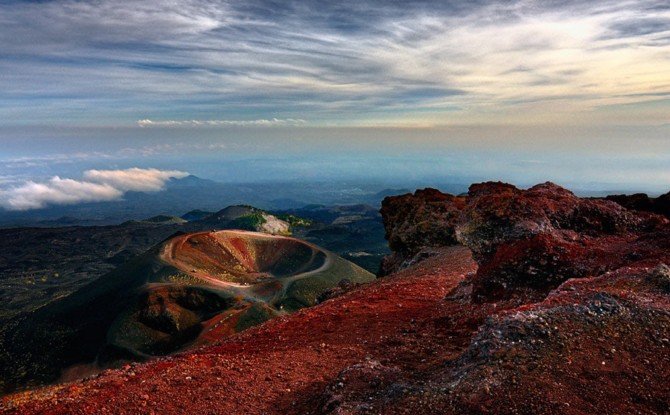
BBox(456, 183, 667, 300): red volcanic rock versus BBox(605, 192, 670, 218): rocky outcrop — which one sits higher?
BBox(605, 192, 670, 218): rocky outcrop

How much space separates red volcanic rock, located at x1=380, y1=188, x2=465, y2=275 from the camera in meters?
53.4

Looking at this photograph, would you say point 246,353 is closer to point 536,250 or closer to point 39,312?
point 536,250

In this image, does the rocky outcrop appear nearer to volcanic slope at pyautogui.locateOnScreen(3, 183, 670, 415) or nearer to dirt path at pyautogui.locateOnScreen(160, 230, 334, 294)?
volcanic slope at pyautogui.locateOnScreen(3, 183, 670, 415)

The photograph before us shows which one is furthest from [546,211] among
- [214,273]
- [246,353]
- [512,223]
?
[214,273]

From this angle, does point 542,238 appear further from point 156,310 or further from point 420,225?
point 156,310

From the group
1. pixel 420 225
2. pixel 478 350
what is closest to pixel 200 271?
pixel 420 225

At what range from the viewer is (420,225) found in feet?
182

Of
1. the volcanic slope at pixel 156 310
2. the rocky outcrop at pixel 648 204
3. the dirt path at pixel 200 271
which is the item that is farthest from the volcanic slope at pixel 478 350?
the dirt path at pixel 200 271

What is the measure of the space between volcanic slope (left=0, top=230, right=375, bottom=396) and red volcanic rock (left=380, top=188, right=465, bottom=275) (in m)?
49.0

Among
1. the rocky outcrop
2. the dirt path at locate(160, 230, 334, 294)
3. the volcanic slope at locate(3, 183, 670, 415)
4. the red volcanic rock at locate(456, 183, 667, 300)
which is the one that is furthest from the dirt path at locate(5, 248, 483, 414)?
the dirt path at locate(160, 230, 334, 294)

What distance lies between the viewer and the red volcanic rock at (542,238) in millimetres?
21953

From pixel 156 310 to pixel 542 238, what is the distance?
10113 centimetres

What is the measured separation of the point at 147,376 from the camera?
1752 centimetres

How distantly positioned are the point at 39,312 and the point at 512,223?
5310 inches
